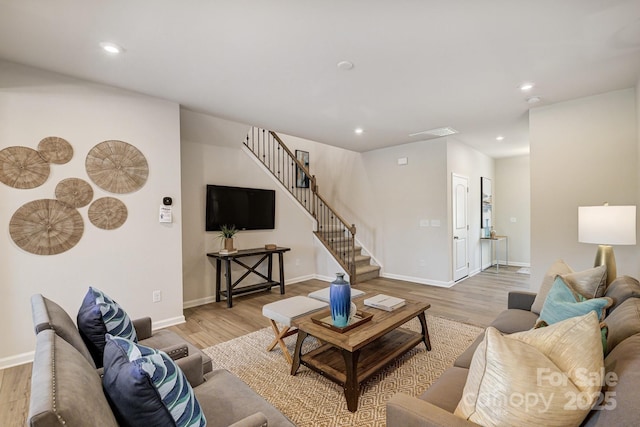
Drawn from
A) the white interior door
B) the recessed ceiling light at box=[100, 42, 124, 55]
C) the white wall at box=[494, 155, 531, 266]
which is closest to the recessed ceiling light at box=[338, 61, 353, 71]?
the recessed ceiling light at box=[100, 42, 124, 55]

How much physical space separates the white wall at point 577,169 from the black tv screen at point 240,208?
13.2 ft

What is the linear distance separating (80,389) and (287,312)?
187 centimetres

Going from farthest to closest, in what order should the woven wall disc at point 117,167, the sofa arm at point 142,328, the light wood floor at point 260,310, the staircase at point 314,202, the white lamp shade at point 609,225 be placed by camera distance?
the staircase at point 314,202 → the woven wall disc at point 117,167 → the white lamp shade at point 609,225 → the light wood floor at point 260,310 → the sofa arm at point 142,328

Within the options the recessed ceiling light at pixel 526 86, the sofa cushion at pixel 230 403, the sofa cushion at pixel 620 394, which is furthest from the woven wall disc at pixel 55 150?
the recessed ceiling light at pixel 526 86

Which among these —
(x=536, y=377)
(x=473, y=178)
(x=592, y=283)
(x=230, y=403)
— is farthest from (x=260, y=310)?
(x=473, y=178)

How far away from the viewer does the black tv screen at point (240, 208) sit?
468 cm

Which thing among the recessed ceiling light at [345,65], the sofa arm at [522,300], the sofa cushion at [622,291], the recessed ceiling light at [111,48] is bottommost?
the sofa arm at [522,300]

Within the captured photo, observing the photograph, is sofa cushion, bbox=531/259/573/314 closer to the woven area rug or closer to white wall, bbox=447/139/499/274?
the woven area rug

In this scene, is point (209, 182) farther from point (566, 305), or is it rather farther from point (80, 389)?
point (566, 305)

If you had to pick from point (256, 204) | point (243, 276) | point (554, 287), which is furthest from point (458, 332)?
point (256, 204)

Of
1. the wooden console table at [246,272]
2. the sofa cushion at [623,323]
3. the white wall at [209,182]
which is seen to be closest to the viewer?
the sofa cushion at [623,323]

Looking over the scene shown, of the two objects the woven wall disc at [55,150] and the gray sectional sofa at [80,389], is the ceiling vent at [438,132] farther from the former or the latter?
the woven wall disc at [55,150]

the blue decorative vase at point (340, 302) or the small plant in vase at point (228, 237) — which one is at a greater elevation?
the small plant in vase at point (228, 237)

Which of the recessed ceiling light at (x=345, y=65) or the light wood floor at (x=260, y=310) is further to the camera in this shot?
the recessed ceiling light at (x=345, y=65)
